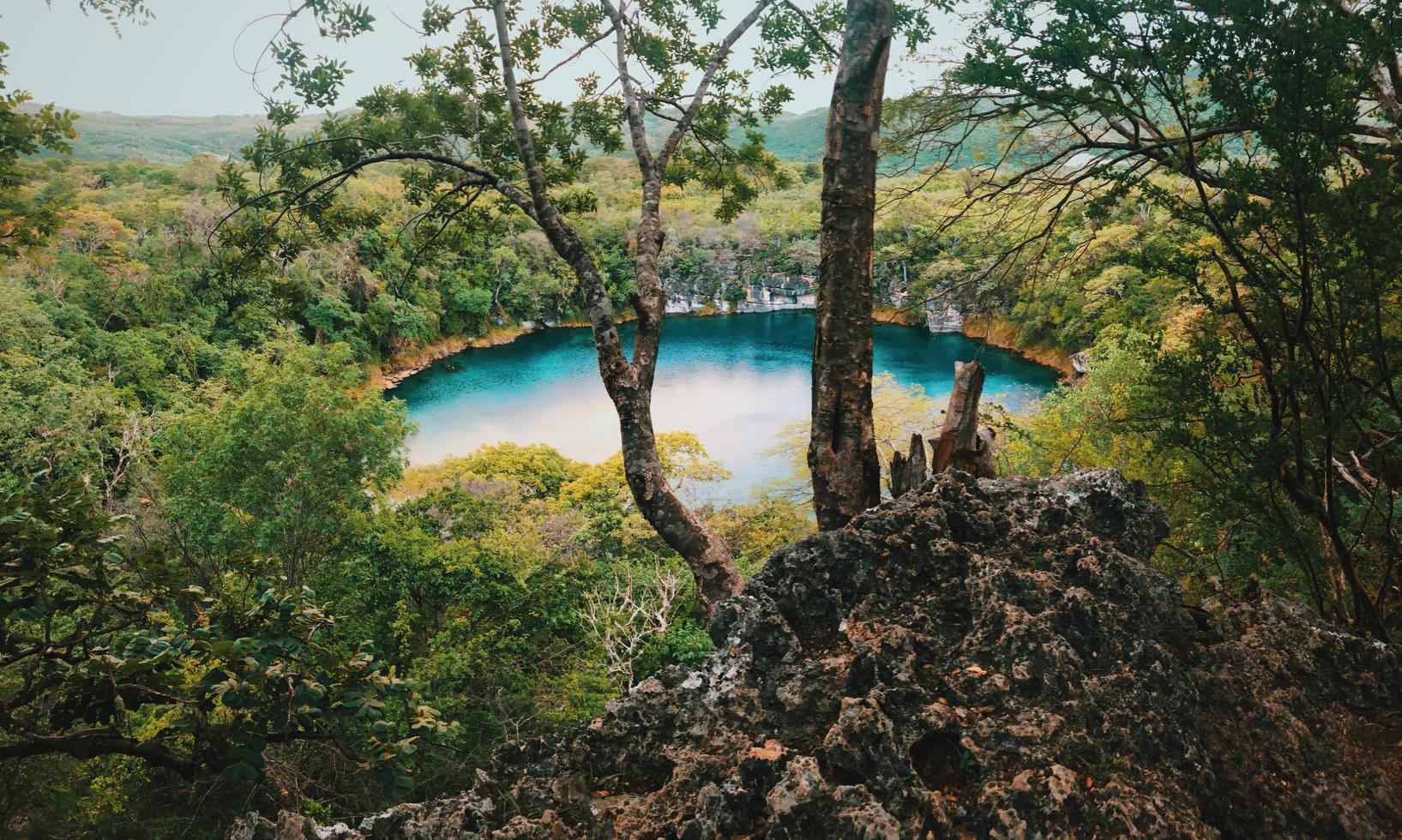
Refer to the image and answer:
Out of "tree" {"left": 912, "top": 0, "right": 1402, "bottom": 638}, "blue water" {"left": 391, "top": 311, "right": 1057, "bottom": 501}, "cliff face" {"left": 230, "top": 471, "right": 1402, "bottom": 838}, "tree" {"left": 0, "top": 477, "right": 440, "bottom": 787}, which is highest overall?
"tree" {"left": 912, "top": 0, "right": 1402, "bottom": 638}

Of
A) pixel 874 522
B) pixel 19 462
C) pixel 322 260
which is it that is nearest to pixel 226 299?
pixel 322 260

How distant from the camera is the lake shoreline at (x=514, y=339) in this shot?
2730cm

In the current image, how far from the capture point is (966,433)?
9.23 ft

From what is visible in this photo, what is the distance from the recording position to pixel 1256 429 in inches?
88.1

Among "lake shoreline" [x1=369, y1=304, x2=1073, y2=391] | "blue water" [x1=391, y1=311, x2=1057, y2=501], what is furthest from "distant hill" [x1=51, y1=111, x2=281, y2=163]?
"blue water" [x1=391, y1=311, x2=1057, y2=501]

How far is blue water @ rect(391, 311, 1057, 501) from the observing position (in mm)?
23969

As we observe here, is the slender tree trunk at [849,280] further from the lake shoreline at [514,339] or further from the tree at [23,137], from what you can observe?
the lake shoreline at [514,339]

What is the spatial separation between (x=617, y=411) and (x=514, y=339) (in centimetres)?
3550

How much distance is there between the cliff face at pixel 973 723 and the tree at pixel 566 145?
7.50ft

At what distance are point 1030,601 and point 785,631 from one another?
533mm

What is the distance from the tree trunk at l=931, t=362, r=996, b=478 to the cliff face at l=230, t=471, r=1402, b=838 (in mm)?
1056

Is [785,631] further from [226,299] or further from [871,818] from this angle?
[226,299]

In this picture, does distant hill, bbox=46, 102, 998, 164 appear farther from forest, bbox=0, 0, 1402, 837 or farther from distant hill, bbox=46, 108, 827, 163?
forest, bbox=0, 0, 1402, 837

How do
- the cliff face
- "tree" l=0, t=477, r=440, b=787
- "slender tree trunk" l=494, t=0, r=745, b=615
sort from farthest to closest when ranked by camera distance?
1. "slender tree trunk" l=494, t=0, r=745, b=615
2. "tree" l=0, t=477, r=440, b=787
3. the cliff face
